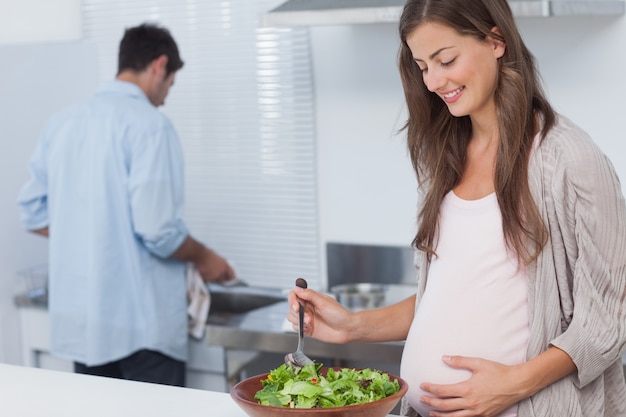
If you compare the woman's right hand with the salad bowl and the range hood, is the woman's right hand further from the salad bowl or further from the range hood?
the range hood

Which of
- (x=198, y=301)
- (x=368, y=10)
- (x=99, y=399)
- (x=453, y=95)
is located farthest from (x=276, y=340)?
(x=453, y=95)

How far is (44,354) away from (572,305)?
233 cm

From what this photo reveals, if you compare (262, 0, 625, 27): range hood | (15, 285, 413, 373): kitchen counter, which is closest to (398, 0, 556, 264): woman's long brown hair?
(262, 0, 625, 27): range hood

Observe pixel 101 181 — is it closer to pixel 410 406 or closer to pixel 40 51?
pixel 40 51

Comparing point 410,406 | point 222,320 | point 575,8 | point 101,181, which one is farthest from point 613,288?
point 101,181

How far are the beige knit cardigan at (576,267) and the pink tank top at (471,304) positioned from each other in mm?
34

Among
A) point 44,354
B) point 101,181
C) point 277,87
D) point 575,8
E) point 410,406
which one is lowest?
point 44,354

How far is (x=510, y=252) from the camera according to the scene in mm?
1521

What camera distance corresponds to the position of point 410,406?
5.30ft

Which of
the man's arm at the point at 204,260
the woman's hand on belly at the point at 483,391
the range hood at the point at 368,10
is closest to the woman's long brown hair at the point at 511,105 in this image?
the woman's hand on belly at the point at 483,391

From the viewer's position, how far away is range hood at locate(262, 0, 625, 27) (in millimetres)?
2361

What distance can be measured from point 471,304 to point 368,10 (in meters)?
1.19

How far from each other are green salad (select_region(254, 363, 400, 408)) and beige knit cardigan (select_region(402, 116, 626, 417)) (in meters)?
0.29

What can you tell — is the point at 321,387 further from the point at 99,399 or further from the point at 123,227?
the point at 123,227
